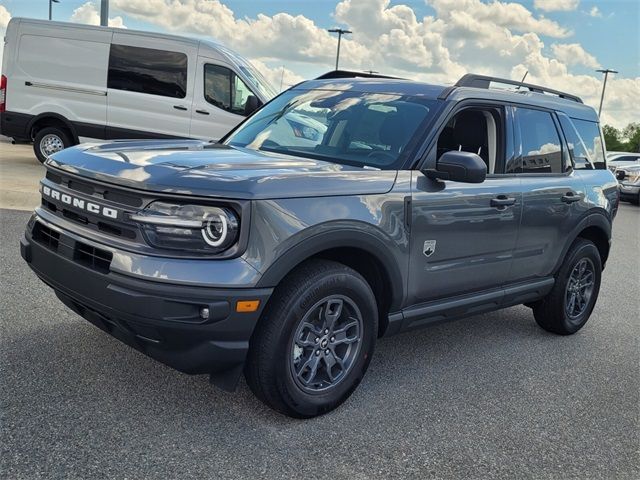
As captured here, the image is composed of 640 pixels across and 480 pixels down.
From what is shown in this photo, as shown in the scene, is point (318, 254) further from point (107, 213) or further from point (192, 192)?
point (107, 213)

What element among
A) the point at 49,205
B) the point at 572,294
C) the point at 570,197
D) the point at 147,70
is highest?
the point at 147,70

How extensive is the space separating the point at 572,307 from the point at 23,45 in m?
10.5

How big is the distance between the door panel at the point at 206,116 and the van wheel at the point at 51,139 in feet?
7.91

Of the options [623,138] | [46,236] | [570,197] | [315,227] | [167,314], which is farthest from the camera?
[623,138]

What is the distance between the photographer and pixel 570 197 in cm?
487

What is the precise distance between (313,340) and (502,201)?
167 cm

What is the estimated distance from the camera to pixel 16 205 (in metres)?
8.13

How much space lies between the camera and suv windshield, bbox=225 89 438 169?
12.6ft

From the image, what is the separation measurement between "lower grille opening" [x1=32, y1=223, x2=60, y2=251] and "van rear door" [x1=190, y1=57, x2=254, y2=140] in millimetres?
8397

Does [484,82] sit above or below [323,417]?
above

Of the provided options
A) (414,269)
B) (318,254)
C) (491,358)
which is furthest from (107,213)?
(491,358)

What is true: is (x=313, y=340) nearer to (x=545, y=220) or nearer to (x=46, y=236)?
(x=46, y=236)

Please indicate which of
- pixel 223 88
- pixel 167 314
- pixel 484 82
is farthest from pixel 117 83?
pixel 167 314

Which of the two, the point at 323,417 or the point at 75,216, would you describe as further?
the point at 323,417
